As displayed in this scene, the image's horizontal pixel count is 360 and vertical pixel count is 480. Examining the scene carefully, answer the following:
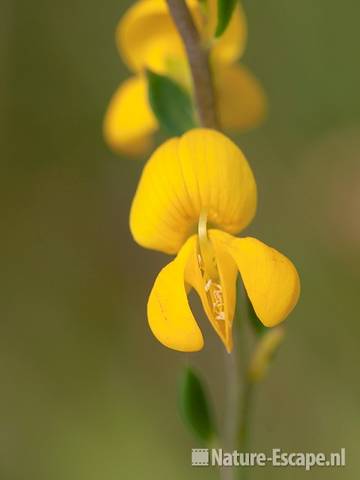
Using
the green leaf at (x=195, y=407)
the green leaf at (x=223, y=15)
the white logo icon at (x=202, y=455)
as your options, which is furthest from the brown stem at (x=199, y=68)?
the white logo icon at (x=202, y=455)

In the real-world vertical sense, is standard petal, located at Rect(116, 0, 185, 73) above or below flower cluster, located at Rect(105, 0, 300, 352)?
above

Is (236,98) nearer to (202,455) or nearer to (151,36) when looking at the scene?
(151,36)

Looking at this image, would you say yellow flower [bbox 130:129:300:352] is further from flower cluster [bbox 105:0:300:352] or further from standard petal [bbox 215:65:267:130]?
standard petal [bbox 215:65:267:130]

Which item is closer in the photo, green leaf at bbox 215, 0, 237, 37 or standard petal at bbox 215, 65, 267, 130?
green leaf at bbox 215, 0, 237, 37

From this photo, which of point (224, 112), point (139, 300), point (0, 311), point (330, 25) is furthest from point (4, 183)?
point (224, 112)

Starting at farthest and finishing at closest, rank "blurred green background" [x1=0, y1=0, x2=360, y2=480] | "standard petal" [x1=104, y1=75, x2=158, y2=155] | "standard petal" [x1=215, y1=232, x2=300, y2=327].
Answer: "blurred green background" [x1=0, y1=0, x2=360, y2=480] < "standard petal" [x1=104, y1=75, x2=158, y2=155] < "standard petal" [x1=215, y1=232, x2=300, y2=327]

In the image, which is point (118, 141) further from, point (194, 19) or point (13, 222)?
point (13, 222)

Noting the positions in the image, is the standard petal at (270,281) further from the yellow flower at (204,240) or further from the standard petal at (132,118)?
the standard petal at (132,118)

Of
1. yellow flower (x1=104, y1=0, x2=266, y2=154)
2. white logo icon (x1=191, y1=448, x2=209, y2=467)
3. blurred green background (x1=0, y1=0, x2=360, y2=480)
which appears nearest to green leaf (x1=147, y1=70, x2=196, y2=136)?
yellow flower (x1=104, y1=0, x2=266, y2=154)
